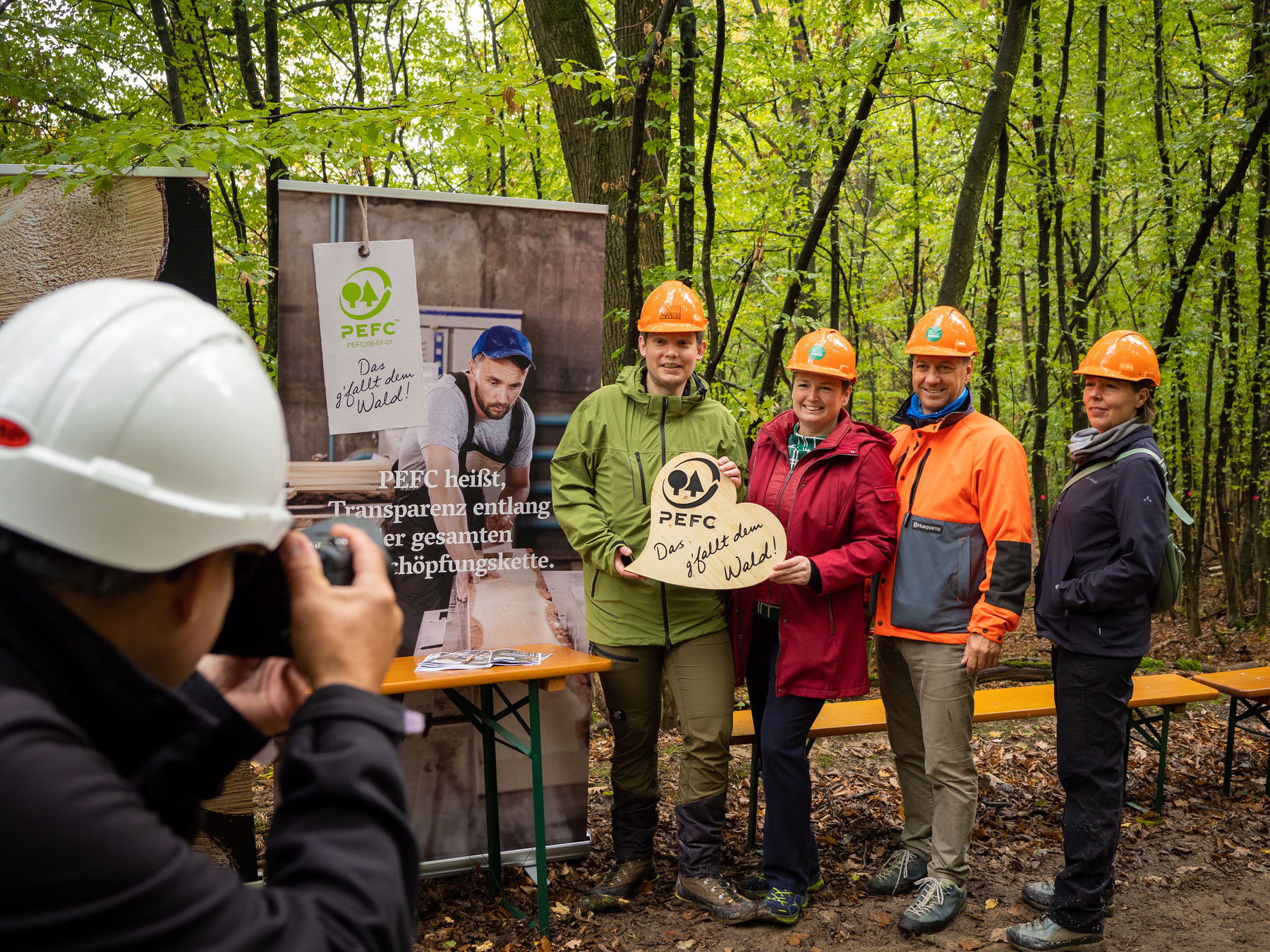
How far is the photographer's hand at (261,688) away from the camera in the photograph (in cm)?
111

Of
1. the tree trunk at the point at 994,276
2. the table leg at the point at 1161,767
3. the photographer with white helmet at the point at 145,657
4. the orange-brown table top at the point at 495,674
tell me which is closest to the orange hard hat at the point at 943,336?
the orange-brown table top at the point at 495,674

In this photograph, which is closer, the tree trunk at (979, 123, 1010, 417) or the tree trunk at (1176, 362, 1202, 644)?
the tree trunk at (979, 123, 1010, 417)

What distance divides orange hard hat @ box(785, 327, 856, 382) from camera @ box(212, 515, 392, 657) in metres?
3.03

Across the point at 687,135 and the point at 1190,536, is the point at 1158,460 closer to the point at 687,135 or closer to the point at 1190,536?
the point at 687,135

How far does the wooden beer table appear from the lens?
3617 mm

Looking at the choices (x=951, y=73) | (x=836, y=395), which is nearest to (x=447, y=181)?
(x=951, y=73)

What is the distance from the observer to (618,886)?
155 inches

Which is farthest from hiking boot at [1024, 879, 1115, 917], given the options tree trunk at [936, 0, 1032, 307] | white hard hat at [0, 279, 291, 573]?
tree trunk at [936, 0, 1032, 307]

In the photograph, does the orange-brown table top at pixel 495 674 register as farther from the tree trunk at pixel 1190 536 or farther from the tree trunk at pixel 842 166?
the tree trunk at pixel 1190 536

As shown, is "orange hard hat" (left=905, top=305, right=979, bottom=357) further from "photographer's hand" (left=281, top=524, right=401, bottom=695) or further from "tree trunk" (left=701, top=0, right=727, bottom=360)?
"photographer's hand" (left=281, top=524, right=401, bottom=695)

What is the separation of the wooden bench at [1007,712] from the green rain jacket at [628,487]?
0.83 metres

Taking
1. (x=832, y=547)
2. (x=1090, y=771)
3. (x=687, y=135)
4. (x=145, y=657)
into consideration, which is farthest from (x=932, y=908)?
(x=687, y=135)

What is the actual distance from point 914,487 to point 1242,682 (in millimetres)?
3098

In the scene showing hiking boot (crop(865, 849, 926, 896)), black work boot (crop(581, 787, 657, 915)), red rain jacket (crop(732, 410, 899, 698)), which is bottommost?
hiking boot (crop(865, 849, 926, 896))
